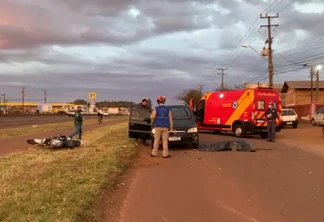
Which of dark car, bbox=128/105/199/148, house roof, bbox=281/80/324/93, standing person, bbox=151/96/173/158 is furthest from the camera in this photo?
house roof, bbox=281/80/324/93

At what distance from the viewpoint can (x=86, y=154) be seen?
1261 cm

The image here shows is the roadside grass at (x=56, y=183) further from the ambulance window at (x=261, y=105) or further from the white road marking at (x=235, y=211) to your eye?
the ambulance window at (x=261, y=105)

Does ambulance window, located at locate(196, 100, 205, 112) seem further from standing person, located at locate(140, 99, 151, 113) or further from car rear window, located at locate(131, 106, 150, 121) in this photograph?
car rear window, located at locate(131, 106, 150, 121)

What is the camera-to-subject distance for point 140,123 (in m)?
16.2

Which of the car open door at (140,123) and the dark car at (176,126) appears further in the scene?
the car open door at (140,123)

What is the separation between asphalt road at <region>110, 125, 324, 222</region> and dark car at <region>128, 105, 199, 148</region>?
8.93ft

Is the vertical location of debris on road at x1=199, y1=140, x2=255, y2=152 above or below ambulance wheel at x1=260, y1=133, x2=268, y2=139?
above

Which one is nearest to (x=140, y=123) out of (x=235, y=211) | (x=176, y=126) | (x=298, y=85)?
(x=176, y=126)

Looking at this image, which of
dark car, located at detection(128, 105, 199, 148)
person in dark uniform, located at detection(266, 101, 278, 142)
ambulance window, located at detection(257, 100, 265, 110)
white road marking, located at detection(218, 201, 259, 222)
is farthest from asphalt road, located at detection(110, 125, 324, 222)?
ambulance window, located at detection(257, 100, 265, 110)

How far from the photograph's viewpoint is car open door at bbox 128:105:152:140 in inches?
635

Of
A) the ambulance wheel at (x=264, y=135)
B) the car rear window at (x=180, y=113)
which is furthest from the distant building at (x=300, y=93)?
the car rear window at (x=180, y=113)

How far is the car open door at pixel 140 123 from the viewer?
52.9ft

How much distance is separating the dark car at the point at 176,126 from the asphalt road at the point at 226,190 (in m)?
2.72

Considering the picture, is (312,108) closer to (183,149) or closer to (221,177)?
(183,149)
